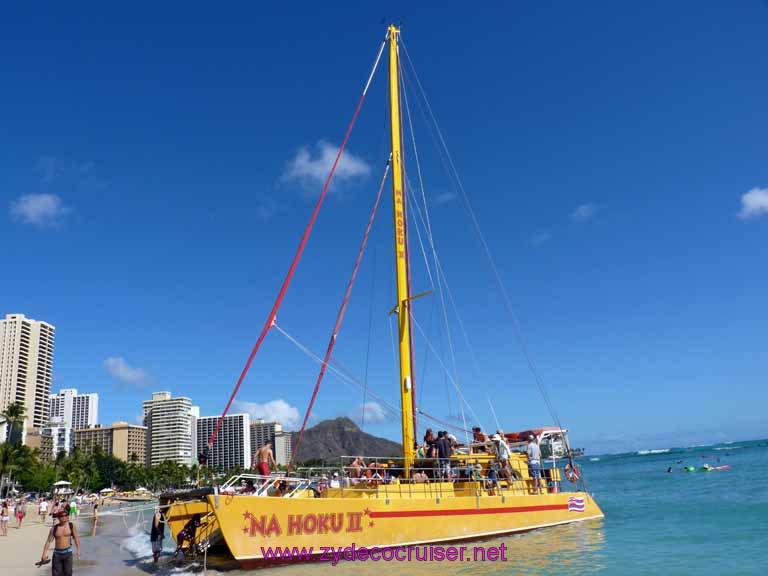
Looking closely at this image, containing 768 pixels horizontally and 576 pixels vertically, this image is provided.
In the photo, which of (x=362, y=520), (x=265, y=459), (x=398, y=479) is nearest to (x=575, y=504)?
(x=398, y=479)

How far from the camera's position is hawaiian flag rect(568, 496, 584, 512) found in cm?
1906

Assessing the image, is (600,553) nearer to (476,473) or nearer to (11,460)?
(476,473)

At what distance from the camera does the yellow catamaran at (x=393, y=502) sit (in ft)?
41.3

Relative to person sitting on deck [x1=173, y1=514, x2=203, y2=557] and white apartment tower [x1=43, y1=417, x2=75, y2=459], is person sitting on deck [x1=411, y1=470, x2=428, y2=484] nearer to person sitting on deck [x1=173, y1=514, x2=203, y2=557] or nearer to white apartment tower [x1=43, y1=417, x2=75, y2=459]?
person sitting on deck [x1=173, y1=514, x2=203, y2=557]

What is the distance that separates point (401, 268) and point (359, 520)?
6927 millimetres

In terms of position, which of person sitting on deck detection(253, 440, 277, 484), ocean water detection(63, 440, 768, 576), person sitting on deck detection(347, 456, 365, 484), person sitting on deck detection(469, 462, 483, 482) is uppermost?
person sitting on deck detection(253, 440, 277, 484)

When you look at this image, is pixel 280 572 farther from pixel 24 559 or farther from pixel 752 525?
pixel 752 525

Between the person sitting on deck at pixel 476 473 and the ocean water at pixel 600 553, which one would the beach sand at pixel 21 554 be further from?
the person sitting on deck at pixel 476 473

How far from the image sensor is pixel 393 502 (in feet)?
46.7

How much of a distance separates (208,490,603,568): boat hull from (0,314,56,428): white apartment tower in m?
162

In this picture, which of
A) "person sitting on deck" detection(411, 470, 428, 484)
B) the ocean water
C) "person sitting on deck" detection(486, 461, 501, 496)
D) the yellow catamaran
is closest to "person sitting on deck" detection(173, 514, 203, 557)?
the yellow catamaran

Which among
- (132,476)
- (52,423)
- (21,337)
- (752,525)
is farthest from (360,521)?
(52,423)

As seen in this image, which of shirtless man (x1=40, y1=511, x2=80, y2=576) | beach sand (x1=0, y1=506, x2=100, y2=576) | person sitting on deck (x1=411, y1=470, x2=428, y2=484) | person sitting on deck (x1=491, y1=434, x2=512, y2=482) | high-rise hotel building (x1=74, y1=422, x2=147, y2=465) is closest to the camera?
shirtless man (x1=40, y1=511, x2=80, y2=576)

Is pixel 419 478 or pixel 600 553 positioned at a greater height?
pixel 419 478
